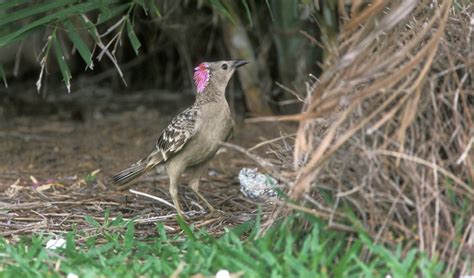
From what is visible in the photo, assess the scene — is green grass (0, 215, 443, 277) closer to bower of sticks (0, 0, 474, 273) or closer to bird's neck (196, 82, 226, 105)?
bower of sticks (0, 0, 474, 273)

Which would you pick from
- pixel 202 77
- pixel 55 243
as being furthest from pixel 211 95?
pixel 55 243

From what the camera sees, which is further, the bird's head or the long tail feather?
the bird's head

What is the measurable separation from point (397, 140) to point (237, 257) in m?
0.88

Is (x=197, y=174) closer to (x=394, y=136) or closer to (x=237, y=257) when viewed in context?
(x=237, y=257)

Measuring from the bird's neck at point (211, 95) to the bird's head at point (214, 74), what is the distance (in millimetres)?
13

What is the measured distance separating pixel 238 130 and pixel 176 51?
6.83 feet

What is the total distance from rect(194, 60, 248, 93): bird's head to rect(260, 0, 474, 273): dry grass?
2126mm

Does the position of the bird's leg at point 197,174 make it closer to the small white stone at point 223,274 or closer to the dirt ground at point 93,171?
the dirt ground at point 93,171

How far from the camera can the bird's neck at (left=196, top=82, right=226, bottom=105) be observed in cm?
648

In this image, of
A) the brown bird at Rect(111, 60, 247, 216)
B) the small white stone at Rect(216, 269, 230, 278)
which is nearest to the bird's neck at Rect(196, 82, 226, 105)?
the brown bird at Rect(111, 60, 247, 216)

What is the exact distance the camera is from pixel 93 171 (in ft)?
25.3

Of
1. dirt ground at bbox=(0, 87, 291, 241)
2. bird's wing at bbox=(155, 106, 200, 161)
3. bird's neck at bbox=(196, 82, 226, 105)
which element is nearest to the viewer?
dirt ground at bbox=(0, 87, 291, 241)

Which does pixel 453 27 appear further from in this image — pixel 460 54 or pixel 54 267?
pixel 54 267

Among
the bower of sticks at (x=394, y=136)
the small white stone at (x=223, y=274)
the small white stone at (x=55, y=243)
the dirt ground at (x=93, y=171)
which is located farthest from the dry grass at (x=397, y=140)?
the small white stone at (x=55, y=243)
